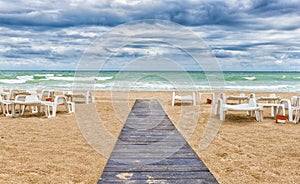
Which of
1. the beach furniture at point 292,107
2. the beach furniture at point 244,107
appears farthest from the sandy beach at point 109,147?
the beach furniture at point 292,107

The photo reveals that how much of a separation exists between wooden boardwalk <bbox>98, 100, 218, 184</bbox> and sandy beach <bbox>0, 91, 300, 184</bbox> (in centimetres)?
58

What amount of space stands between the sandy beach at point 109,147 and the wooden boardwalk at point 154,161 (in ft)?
1.91

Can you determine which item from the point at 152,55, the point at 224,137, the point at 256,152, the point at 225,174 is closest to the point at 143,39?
the point at 152,55

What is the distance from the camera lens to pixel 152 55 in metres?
7.94

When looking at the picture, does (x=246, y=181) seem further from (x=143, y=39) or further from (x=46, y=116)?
(x=46, y=116)

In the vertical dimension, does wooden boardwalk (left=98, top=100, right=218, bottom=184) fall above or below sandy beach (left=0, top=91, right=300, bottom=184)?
above

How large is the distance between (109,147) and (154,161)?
261cm

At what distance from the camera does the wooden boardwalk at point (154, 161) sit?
3.05 metres

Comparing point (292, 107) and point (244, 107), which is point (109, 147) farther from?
point (292, 107)

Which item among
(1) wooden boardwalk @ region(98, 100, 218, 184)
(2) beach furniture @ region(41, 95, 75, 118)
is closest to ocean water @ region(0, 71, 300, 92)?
(2) beach furniture @ region(41, 95, 75, 118)

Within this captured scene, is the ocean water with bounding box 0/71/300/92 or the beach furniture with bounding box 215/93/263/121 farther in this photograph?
the ocean water with bounding box 0/71/300/92

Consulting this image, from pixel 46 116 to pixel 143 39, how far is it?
431 centimetres

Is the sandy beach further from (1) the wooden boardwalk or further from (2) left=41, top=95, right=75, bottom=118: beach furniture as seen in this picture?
(2) left=41, top=95, right=75, bottom=118: beach furniture

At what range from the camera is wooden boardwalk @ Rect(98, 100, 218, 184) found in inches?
120
